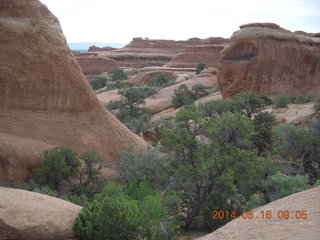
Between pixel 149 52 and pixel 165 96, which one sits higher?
pixel 149 52

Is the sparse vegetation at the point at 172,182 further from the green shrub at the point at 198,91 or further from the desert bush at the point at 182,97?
the green shrub at the point at 198,91

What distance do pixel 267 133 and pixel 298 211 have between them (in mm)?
9785

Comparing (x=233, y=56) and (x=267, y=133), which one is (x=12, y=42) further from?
(x=233, y=56)

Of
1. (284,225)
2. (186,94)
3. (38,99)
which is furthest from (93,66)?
(284,225)

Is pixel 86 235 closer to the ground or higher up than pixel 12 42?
closer to the ground

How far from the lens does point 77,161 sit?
10.4m

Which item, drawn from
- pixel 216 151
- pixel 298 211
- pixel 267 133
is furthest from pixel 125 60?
pixel 298 211

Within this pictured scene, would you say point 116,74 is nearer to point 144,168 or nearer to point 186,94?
point 186,94

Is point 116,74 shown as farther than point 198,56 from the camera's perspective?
No

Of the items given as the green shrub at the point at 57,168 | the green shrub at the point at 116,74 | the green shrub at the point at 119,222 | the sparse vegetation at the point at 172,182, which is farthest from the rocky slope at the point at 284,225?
the green shrub at the point at 116,74

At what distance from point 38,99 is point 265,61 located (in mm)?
18718

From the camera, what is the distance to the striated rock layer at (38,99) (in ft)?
34.7

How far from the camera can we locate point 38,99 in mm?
11461

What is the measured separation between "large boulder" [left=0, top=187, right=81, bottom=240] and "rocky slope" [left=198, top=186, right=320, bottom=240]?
9.32 feet
